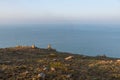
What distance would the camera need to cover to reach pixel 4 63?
1739cm

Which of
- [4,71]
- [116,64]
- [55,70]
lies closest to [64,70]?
[55,70]

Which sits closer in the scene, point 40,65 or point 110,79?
point 110,79

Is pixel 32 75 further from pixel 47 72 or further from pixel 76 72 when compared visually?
pixel 76 72

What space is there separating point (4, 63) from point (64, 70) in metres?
3.85

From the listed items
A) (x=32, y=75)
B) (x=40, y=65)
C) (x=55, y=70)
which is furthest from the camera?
(x=40, y=65)

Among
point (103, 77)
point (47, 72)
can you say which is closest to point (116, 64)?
point (103, 77)

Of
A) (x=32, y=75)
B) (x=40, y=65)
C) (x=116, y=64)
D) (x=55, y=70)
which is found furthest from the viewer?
(x=116, y=64)

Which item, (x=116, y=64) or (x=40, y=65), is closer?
(x=40, y=65)

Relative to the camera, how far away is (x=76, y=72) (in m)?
15.2

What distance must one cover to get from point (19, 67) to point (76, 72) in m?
2.87

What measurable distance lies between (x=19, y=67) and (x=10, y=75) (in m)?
1.22

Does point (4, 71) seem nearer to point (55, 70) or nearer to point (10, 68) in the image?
point (10, 68)

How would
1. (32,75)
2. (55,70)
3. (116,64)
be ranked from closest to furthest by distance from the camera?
(32,75), (55,70), (116,64)

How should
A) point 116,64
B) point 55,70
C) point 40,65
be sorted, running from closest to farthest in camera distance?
point 55,70, point 40,65, point 116,64
